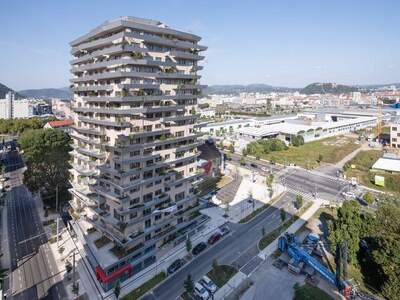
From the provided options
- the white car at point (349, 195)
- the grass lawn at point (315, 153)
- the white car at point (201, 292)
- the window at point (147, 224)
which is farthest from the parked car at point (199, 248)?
the grass lawn at point (315, 153)

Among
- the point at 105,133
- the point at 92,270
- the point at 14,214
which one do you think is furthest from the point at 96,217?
the point at 14,214

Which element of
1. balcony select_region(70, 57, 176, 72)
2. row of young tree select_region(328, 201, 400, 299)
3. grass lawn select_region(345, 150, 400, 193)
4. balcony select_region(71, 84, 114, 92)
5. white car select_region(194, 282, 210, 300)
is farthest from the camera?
grass lawn select_region(345, 150, 400, 193)

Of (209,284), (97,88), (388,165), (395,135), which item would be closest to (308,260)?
(209,284)

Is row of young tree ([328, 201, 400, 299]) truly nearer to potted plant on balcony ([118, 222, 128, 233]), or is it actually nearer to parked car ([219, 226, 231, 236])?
parked car ([219, 226, 231, 236])

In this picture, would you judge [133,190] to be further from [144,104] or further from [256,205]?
[256,205]

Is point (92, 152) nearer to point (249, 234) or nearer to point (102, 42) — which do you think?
point (102, 42)

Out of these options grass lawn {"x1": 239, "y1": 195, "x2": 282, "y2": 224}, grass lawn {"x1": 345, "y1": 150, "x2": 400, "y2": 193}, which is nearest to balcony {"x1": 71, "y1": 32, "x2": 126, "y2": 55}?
grass lawn {"x1": 239, "y1": 195, "x2": 282, "y2": 224}
